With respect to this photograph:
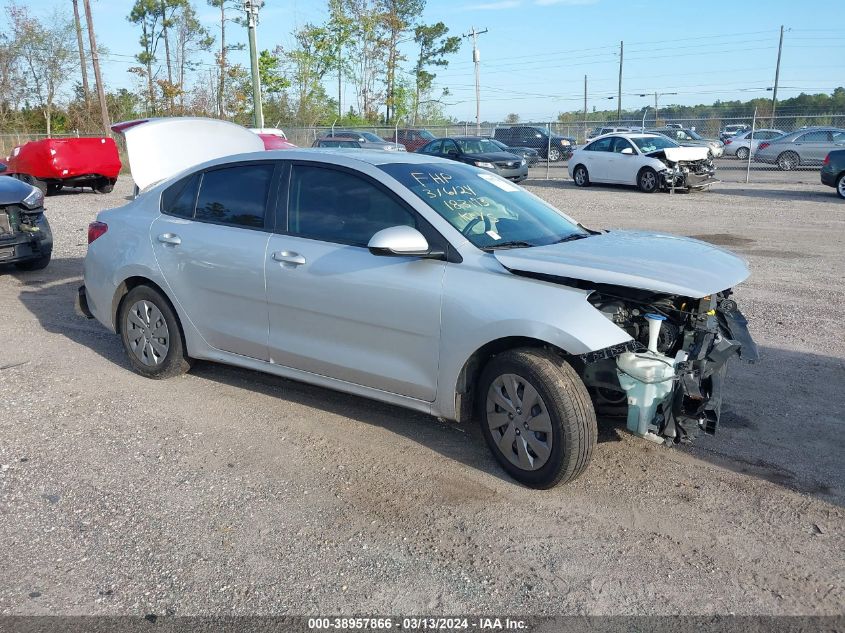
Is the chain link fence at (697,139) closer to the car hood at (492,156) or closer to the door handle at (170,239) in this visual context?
the car hood at (492,156)

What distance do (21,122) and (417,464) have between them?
167ft

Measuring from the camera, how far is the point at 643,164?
2048 centimetres

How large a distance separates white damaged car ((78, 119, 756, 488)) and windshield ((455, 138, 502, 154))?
19.4 m

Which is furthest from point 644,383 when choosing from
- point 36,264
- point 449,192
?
point 36,264

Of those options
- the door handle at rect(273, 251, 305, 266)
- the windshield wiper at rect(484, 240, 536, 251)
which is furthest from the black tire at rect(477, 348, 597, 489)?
the door handle at rect(273, 251, 305, 266)

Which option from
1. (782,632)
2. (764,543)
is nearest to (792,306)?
(764,543)

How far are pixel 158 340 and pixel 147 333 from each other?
12 centimetres

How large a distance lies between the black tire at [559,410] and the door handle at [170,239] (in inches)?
105

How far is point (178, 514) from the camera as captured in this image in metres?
3.90

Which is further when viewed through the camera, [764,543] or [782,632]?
[764,543]

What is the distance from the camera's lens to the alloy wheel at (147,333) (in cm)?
572

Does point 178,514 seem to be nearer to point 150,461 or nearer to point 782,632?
point 150,461

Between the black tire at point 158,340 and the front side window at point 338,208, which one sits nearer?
the front side window at point 338,208

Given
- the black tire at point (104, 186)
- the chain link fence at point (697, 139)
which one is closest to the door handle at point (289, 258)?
the black tire at point (104, 186)
